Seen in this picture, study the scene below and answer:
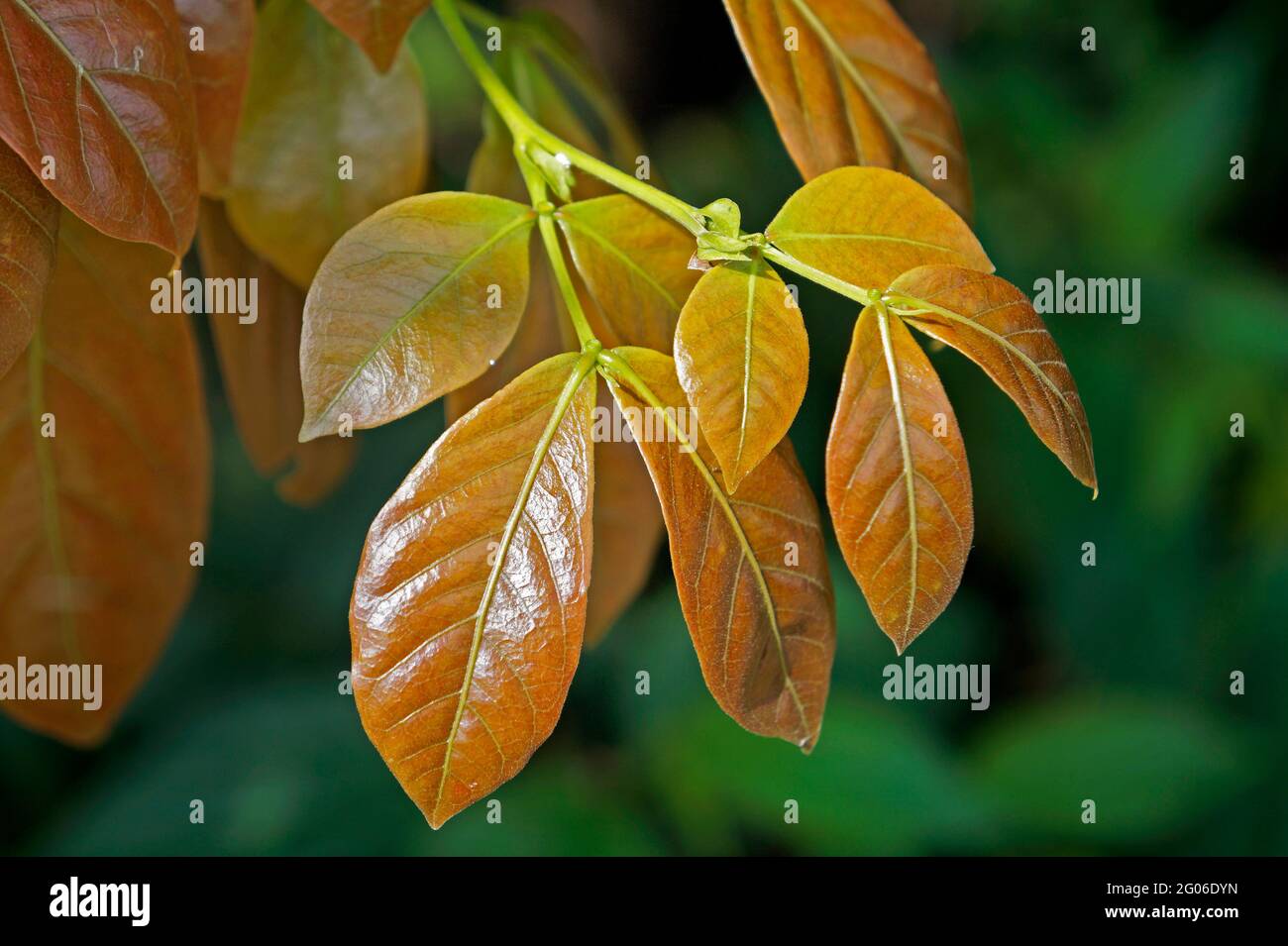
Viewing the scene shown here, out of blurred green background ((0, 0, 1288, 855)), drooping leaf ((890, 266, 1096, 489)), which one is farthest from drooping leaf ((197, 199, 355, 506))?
blurred green background ((0, 0, 1288, 855))

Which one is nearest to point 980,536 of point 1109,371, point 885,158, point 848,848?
point 1109,371

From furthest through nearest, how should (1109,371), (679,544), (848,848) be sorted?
(1109,371) → (848,848) → (679,544)

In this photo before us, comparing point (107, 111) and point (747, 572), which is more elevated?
point (107, 111)

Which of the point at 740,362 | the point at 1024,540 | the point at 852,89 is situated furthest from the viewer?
the point at 1024,540

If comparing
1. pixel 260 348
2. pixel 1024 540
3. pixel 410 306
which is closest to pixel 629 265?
pixel 410 306

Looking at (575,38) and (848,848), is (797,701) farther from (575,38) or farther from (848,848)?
(848,848)

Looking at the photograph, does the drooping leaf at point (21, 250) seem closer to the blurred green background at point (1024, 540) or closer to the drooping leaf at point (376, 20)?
the drooping leaf at point (376, 20)

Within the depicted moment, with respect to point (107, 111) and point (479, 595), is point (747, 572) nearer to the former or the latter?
point (479, 595)

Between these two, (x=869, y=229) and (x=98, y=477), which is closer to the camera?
(x=869, y=229)
